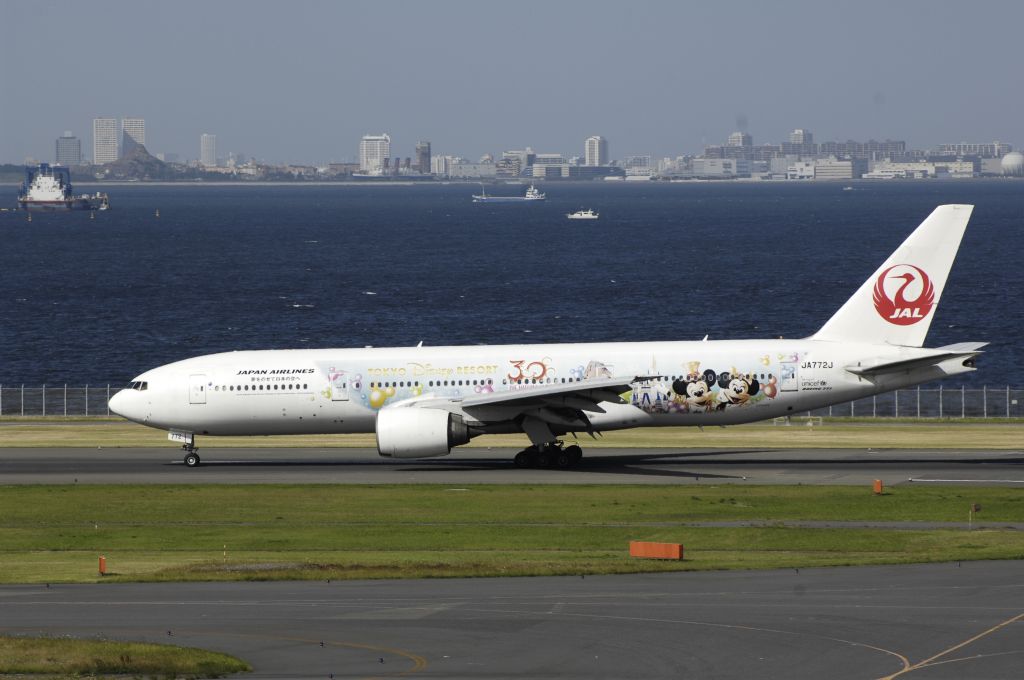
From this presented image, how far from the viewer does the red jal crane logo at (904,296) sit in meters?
52.2

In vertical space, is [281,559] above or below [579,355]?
below

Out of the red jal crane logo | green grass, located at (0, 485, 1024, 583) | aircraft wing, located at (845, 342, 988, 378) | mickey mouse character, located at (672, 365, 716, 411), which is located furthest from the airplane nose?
the red jal crane logo

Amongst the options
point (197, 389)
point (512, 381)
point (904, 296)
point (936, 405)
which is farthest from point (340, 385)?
point (936, 405)

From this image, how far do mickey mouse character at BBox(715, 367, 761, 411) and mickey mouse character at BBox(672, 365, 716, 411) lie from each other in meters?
0.33

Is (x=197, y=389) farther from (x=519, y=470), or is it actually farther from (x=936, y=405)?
(x=936, y=405)

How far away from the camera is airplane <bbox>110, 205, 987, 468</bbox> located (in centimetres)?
5019

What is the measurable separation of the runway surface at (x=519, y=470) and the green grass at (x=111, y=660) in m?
23.7

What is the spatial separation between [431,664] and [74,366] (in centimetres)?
8277

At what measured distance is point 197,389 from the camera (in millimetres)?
53031

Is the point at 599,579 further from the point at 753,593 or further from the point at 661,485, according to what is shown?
the point at 661,485

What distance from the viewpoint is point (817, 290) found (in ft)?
490

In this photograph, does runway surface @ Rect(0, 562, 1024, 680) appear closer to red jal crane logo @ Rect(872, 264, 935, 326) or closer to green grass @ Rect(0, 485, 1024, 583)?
green grass @ Rect(0, 485, 1024, 583)

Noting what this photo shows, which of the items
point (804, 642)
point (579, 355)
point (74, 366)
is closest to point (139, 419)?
point (579, 355)

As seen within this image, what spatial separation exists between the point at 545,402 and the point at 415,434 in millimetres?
4637
